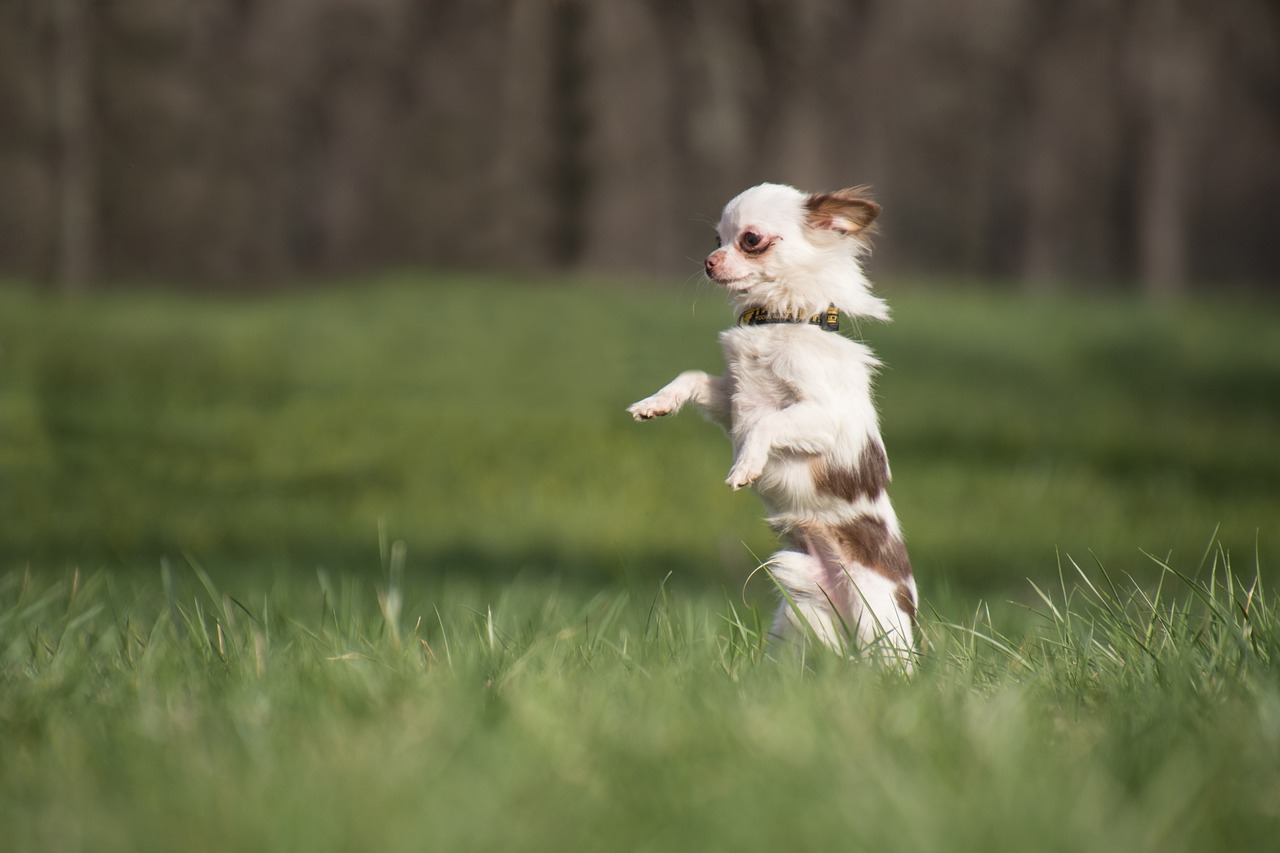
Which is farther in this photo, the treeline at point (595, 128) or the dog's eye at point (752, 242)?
the treeline at point (595, 128)

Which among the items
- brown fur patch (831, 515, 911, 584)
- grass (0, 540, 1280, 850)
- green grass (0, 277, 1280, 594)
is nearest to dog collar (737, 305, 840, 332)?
brown fur patch (831, 515, 911, 584)

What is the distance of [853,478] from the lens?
8.02 feet

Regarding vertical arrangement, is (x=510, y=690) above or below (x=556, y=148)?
below

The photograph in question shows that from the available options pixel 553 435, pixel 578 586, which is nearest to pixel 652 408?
pixel 578 586

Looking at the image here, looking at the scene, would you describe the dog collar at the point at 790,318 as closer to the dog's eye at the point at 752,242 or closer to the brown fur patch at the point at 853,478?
the dog's eye at the point at 752,242

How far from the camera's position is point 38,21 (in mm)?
18938

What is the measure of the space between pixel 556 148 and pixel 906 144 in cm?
1477

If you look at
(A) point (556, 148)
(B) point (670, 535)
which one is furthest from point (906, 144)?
(B) point (670, 535)

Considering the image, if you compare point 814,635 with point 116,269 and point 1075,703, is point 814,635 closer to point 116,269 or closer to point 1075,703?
point 1075,703

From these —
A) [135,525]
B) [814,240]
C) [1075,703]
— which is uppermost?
[814,240]

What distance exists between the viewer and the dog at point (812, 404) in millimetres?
2396

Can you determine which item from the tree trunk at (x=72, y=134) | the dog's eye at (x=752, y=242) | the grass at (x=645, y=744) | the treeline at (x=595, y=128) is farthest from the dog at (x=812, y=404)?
the tree trunk at (x=72, y=134)

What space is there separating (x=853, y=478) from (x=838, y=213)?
0.59 metres

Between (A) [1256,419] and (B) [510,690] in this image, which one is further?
(A) [1256,419]
